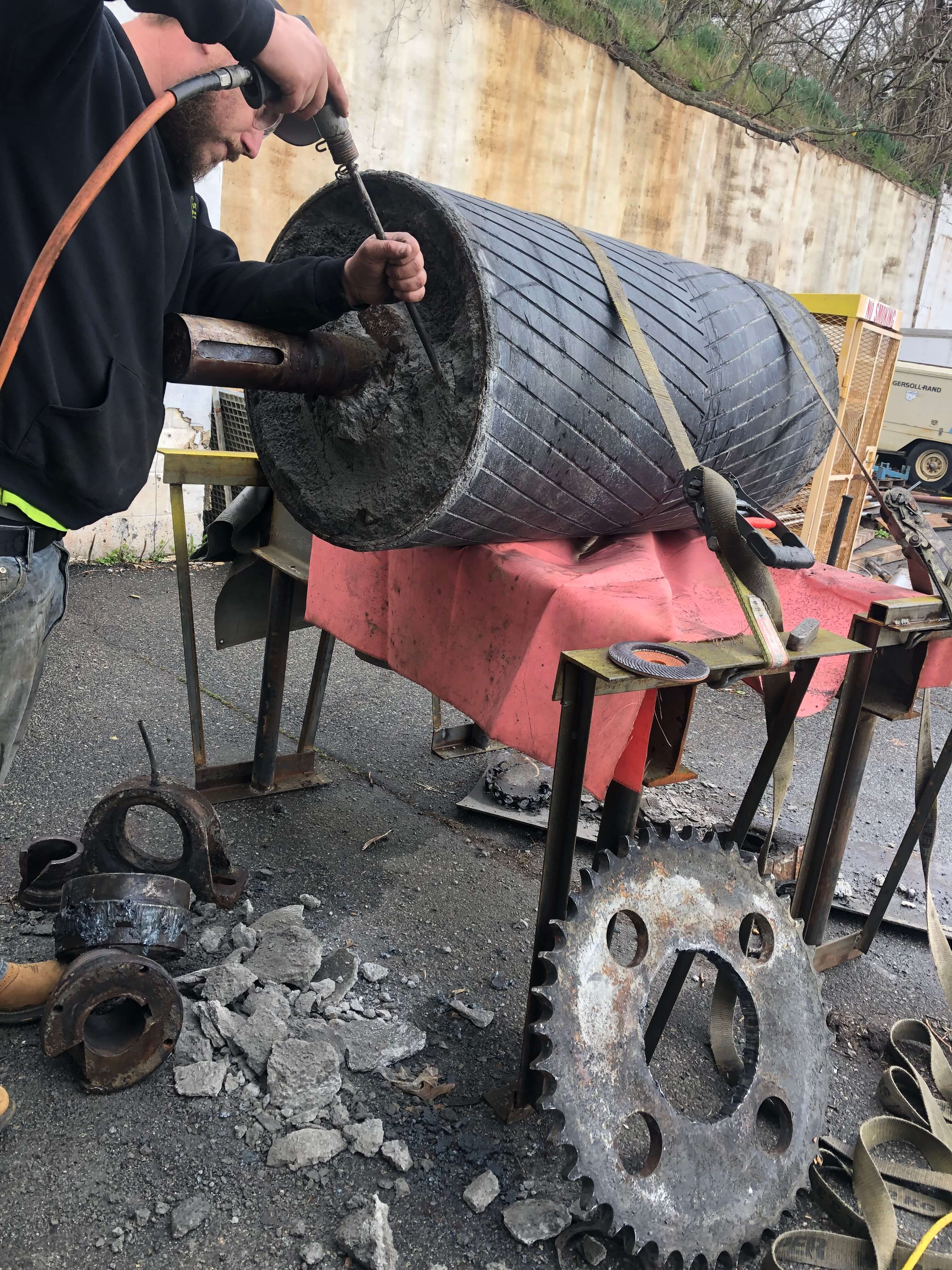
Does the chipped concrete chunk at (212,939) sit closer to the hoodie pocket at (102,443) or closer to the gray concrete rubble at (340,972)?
the gray concrete rubble at (340,972)

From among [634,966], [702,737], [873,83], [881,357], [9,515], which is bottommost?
[702,737]

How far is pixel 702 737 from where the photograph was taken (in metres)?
3.86

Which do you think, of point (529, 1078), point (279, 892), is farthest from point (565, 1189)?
point (279, 892)

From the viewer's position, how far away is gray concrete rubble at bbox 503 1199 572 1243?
1528mm

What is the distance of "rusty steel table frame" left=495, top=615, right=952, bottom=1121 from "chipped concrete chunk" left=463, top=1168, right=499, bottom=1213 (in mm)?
151

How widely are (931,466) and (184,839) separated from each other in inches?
406

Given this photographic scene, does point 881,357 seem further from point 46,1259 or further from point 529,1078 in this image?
point 46,1259

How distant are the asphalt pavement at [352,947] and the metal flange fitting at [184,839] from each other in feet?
0.60

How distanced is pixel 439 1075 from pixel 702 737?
7.47ft

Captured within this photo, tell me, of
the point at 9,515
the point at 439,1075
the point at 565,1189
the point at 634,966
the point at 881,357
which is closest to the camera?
the point at 9,515

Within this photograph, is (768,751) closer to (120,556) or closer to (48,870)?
Answer: (48,870)

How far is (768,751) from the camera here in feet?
6.26

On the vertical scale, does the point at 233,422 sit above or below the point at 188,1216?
above

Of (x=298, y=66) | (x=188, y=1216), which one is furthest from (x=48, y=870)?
(x=298, y=66)
